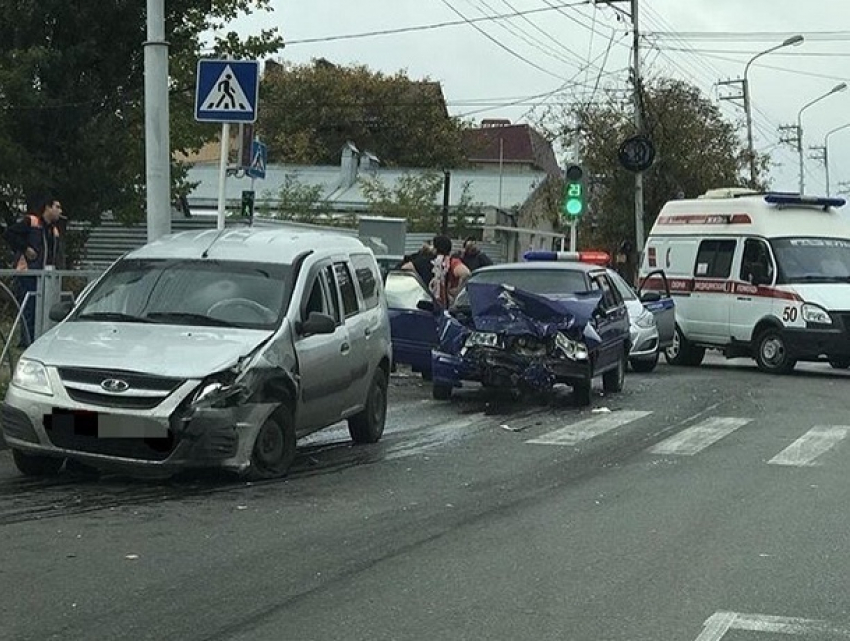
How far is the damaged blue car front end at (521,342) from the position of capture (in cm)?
1394

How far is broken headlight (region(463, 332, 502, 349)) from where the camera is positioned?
14014mm

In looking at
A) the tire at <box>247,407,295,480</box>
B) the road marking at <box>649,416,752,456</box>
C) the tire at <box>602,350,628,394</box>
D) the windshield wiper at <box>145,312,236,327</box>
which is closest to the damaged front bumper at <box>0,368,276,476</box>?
the tire at <box>247,407,295,480</box>

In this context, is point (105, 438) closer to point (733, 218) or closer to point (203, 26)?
point (733, 218)

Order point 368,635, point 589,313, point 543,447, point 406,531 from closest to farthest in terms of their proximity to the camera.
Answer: point 368,635 < point 406,531 < point 543,447 < point 589,313

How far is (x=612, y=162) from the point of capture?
144 feet

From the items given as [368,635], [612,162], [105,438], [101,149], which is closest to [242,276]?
[105,438]

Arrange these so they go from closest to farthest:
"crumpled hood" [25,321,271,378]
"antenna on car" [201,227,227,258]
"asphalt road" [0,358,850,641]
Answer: "asphalt road" [0,358,850,641]
"crumpled hood" [25,321,271,378]
"antenna on car" [201,227,227,258]

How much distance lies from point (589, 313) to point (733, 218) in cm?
707

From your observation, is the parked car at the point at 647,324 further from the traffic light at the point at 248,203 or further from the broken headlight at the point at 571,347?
the traffic light at the point at 248,203

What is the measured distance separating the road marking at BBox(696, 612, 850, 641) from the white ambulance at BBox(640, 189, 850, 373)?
1383 centimetres

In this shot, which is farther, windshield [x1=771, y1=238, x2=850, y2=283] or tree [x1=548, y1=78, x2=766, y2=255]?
tree [x1=548, y1=78, x2=766, y2=255]

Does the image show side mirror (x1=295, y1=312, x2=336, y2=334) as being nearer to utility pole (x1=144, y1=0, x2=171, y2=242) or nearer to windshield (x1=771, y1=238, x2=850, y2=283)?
utility pole (x1=144, y1=0, x2=171, y2=242)

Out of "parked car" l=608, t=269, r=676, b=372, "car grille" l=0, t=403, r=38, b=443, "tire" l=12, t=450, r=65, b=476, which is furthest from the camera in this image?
"parked car" l=608, t=269, r=676, b=372

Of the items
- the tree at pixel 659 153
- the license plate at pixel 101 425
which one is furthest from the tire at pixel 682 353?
the tree at pixel 659 153
